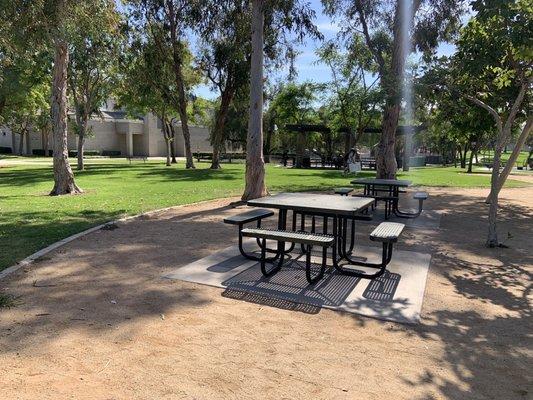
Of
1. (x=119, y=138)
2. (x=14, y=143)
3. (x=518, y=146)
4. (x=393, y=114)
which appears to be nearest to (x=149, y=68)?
(x=393, y=114)

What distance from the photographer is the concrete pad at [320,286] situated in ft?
14.6

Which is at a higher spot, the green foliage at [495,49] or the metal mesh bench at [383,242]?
the green foliage at [495,49]

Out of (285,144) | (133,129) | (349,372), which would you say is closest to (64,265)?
(349,372)

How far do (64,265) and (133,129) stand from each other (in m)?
55.1

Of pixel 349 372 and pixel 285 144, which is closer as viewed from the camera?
pixel 349 372

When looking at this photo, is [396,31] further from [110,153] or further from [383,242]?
[110,153]

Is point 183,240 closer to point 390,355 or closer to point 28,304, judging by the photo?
point 28,304

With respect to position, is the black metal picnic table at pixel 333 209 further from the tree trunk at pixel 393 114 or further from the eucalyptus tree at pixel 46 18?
the tree trunk at pixel 393 114

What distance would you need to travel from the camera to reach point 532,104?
856 centimetres

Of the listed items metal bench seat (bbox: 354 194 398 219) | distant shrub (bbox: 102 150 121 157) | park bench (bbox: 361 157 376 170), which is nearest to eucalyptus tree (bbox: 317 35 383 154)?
park bench (bbox: 361 157 376 170)

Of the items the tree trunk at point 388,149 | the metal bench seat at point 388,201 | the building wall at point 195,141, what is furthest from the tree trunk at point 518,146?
the building wall at point 195,141

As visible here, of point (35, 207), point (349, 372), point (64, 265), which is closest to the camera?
point (349, 372)

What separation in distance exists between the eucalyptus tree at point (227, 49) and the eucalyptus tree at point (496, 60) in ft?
46.9

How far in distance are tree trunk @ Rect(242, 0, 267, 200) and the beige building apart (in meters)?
46.6
